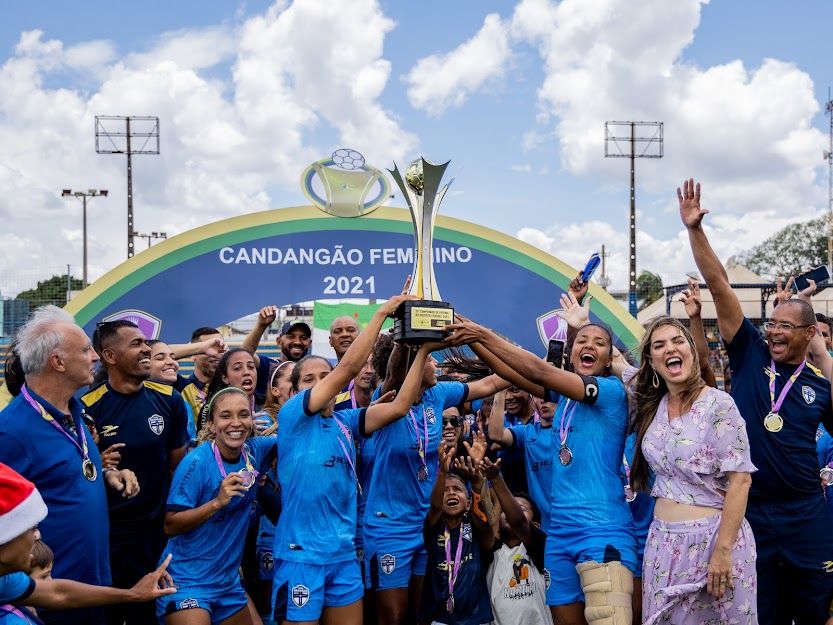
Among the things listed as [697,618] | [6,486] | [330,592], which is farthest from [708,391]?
[6,486]

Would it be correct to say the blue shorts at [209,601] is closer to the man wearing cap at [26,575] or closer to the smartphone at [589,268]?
the man wearing cap at [26,575]

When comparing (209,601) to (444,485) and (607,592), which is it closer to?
(444,485)

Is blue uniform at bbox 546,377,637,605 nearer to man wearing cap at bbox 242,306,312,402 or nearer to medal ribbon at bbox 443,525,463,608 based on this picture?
medal ribbon at bbox 443,525,463,608

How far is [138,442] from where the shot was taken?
4617 millimetres

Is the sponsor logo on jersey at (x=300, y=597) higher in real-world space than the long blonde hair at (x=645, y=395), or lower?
lower

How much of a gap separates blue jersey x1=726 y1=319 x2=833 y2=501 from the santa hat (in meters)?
3.53

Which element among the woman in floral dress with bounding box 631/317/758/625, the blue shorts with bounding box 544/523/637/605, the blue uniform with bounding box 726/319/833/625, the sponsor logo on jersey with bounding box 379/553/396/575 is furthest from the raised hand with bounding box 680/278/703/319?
the sponsor logo on jersey with bounding box 379/553/396/575

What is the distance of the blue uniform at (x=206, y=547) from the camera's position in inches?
166

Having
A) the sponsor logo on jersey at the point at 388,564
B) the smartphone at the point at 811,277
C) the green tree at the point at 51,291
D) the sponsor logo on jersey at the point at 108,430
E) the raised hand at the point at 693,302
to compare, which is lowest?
the sponsor logo on jersey at the point at 388,564

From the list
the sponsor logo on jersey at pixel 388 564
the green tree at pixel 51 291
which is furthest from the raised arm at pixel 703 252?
the green tree at pixel 51 291

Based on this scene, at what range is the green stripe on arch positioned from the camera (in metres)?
12.6

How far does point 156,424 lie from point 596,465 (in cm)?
257

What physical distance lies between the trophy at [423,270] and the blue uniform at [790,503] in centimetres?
186

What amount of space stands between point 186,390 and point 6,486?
427 centimetres
